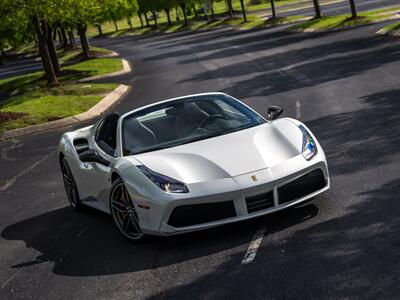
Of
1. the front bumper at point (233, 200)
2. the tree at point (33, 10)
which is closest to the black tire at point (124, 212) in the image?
the front bumper at point (233, 200)

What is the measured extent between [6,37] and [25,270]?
206 feet

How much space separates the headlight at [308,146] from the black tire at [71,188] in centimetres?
324

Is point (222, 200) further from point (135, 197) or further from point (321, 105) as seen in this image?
point (321, 105)

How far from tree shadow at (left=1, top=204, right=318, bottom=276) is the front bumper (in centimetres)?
23

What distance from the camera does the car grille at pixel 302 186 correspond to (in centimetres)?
762

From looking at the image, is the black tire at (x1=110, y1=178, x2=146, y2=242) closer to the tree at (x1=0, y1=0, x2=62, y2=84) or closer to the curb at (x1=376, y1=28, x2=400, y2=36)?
the tree at (x1=0, y1=0, x2=62, y2=84)

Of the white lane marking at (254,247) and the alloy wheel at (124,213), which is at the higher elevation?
the alloy wheel at (124,213)

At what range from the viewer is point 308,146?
8.16 meters

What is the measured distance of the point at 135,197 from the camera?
25.5ft

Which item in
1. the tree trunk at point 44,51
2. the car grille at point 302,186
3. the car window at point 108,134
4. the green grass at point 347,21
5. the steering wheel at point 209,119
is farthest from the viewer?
the green grass at point 347,21

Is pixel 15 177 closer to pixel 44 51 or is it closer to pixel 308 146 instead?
pixel 308 146

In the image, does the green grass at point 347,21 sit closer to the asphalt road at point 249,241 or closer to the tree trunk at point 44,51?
the tree trunk at point 44,51

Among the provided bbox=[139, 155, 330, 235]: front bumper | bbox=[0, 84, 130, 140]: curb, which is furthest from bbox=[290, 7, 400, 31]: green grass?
bbox=[139, 155, 330, 235]: front bumper

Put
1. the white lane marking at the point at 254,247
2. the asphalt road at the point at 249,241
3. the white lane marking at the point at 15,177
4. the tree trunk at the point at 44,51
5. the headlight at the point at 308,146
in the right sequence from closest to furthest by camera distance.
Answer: the asphalt road at the point at 249,241, the white lane marking at the point at 254,247, the headlight at the point at 308,146, the white lane marking at the point at 15,177, the tree trunk at the point at 44,51
